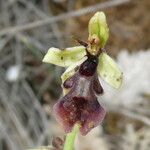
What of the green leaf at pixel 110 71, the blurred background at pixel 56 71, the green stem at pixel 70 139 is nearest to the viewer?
the green stem at pixel 70 139

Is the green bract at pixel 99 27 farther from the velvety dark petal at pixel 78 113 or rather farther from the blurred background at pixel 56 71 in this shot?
the blurred background at pixel 56 71

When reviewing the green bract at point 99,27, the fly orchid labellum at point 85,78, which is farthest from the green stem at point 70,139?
the green bract at point 99,27

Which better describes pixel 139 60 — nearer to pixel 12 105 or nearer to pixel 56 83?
pixel 56 83

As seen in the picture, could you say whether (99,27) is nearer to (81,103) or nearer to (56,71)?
(81,103)

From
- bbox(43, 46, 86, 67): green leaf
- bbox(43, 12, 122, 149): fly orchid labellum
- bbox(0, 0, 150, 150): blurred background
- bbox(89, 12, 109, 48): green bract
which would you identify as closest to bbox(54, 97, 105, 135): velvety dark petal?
bbox(43, 12, 122, 149): fly orchid labellum

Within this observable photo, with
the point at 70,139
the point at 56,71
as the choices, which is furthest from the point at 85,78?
the point at 56,71

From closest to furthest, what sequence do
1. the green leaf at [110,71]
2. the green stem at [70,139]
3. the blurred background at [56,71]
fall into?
the green stem at [70,139]
the green leaf at [110,71]
the blurred background at [56,71]

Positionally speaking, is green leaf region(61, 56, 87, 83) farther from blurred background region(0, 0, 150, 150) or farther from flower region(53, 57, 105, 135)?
blurred background region(0, 0, 150, 150)
